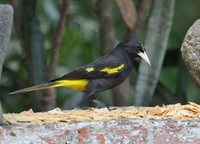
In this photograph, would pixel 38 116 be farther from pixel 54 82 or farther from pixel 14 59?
pixel 14 59

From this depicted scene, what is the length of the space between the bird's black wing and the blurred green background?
110 centimetres

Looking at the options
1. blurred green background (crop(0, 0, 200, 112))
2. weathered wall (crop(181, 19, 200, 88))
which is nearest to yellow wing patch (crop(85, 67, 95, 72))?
weathered wall (crop(181, 19, 200, 88))

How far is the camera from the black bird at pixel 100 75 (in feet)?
16.2

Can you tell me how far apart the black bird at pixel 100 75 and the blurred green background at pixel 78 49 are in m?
1.04

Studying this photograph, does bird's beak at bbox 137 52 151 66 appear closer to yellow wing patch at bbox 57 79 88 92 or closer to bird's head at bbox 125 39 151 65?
bird's head at bbox 125 39 151 65

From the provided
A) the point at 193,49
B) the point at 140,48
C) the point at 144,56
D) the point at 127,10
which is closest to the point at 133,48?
the point at 140,48

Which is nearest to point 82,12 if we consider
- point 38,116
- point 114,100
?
point 114,100

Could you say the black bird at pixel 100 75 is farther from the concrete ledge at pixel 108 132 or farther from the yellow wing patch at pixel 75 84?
the concrete ledge at pixel 108 132

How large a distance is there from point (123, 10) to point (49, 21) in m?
2.04

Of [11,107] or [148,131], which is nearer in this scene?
[148,131]

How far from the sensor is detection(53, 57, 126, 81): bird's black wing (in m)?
4.95

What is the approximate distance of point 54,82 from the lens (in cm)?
488

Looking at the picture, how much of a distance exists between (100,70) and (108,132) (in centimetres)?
149

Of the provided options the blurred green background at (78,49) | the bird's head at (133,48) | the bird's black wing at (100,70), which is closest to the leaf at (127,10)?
the bird's head at (133,48)
